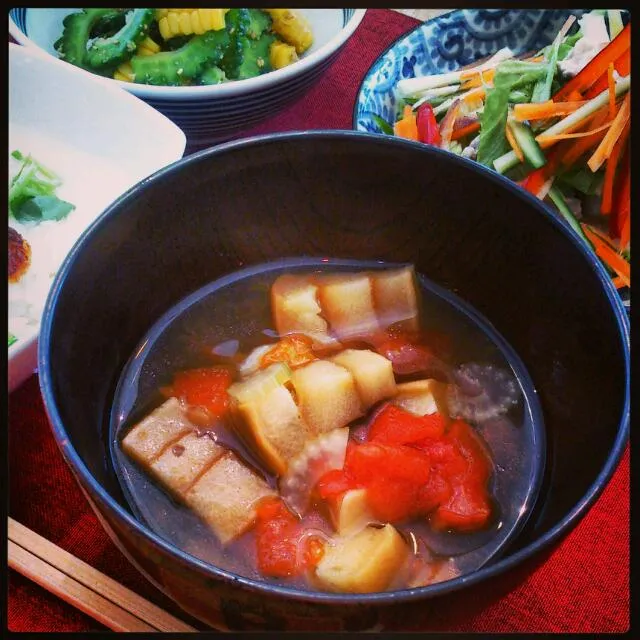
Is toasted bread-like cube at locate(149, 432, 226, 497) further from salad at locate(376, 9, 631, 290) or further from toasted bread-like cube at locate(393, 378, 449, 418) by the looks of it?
salad at locate(376, 9, 631, 290)

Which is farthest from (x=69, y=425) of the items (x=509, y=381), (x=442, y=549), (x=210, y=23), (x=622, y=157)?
(x=622, y=157)

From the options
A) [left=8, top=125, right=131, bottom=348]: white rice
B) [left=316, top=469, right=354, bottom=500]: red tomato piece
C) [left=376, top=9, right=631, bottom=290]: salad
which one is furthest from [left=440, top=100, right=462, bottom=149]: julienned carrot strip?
[left=316, top=469, right=354, bottom=500]: red tomato piece

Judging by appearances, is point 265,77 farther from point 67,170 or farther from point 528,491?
point 528,491

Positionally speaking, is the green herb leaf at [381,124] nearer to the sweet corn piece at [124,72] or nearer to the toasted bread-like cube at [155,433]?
the sweet corn piece at [124,72]

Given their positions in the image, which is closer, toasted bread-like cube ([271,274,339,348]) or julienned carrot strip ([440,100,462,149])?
toasted bread-like cube ([271,274,339,348])

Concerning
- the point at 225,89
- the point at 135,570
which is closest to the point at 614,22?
the point at 225,89

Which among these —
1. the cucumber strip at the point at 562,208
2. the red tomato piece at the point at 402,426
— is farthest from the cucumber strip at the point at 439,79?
the red tomato piece at the point at 402,426

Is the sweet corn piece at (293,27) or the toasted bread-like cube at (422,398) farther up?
the sweet corn piece at (293,27)
